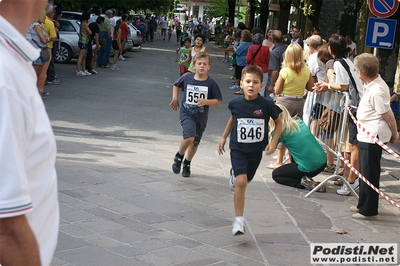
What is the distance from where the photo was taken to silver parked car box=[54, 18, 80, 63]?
846 inches

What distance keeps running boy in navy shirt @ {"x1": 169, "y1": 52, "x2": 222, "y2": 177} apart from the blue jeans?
14.0m

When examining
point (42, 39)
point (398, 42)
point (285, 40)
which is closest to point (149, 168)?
point (42, 39)

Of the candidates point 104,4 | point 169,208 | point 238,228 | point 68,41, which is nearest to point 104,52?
point 68,41

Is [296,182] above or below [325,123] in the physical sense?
below

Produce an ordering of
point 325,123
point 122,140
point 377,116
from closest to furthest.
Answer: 1. point 377,116
2. point 325,123
3. point 122,140

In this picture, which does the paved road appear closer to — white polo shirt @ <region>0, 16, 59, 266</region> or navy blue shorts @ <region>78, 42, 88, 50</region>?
white polo shirt @ <region>0, 16, 59, 266</region>

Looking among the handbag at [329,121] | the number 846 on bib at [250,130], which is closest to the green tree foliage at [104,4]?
the handbag at [329,121]

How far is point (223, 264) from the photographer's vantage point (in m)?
4.91

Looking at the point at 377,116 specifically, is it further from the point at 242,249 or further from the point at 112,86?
the point at 112,86

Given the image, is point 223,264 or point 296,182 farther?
point 296,182

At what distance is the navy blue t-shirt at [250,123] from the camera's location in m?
5.93

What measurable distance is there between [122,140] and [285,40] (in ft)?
27.0

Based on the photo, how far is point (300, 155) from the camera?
26.0 feet

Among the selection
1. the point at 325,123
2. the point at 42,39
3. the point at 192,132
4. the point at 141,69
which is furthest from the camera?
the point at 141,69
